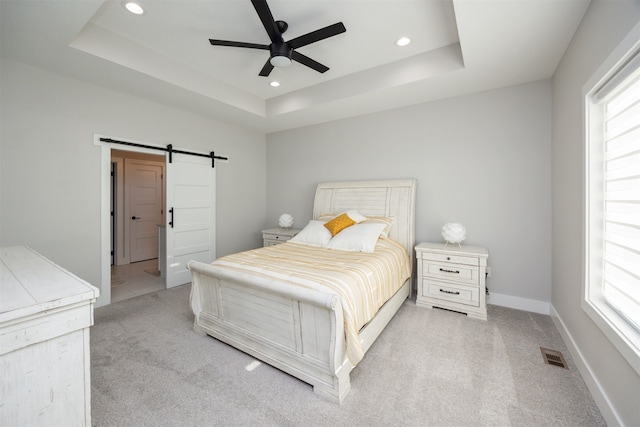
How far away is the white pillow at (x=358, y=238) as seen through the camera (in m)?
2.95

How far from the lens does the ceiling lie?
202cm

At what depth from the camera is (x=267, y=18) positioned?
191 centimetres

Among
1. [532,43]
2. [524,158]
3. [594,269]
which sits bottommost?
[594,269]

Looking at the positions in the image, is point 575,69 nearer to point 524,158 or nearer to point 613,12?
point 613,12

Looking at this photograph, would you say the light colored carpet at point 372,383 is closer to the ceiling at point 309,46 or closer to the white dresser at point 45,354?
the white dresser at point 45,354

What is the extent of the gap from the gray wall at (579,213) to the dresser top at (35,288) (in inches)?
95.7

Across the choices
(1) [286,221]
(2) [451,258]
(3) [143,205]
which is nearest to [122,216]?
(3) [143,205]

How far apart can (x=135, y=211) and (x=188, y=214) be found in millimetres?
2310

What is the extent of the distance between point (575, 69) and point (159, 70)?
3900mm

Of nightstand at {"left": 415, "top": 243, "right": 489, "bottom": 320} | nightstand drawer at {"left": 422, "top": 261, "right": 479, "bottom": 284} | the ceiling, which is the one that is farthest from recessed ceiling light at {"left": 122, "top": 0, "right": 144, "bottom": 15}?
nightstand drawer at {"left": 422, "top": 261, "right": 479, "bottom": 284}

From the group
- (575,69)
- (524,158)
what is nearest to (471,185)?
(524,158)

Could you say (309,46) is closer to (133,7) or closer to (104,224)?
(133,7)

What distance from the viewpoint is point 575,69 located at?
210 cm

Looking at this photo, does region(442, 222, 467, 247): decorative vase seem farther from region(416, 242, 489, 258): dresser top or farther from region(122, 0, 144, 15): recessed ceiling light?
region(122, 0, 144, 15): recessed ceiling light
